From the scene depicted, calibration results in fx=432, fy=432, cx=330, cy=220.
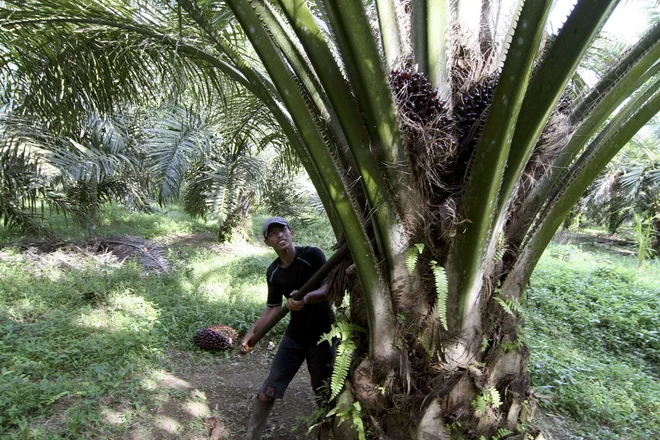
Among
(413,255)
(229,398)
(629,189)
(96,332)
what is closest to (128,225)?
(96,332)

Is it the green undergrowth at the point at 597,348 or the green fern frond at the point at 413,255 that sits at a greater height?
the green fern frond at the point at 413,255

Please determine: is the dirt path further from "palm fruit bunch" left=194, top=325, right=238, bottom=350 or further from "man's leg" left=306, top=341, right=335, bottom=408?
"man's leg" left=306, top=341, right=335, bottom=408

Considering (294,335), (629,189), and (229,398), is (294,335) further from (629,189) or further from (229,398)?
(629,189)

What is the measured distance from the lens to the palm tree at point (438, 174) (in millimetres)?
1766

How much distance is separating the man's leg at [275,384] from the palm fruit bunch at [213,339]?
1477 mm

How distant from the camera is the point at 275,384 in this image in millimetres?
3098

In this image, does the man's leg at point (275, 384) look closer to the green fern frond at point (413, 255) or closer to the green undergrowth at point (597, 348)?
the green fern frond at point (413, 255)

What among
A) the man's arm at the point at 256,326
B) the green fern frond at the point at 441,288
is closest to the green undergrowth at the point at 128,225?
the man's arm at the point at 256,326

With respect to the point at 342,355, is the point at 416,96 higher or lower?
higher

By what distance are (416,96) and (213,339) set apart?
11.4 feet

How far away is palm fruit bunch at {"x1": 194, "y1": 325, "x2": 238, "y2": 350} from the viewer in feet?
14.6

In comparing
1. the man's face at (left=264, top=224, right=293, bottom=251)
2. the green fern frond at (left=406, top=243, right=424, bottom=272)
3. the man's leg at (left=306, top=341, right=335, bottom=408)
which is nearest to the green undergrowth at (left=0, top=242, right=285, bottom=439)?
the man's leg at (left=306, top=341, right=335, bottom=408)

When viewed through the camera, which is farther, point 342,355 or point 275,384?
point 275,384

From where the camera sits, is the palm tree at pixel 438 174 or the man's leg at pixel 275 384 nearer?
the palm tree at pixel 438 174
